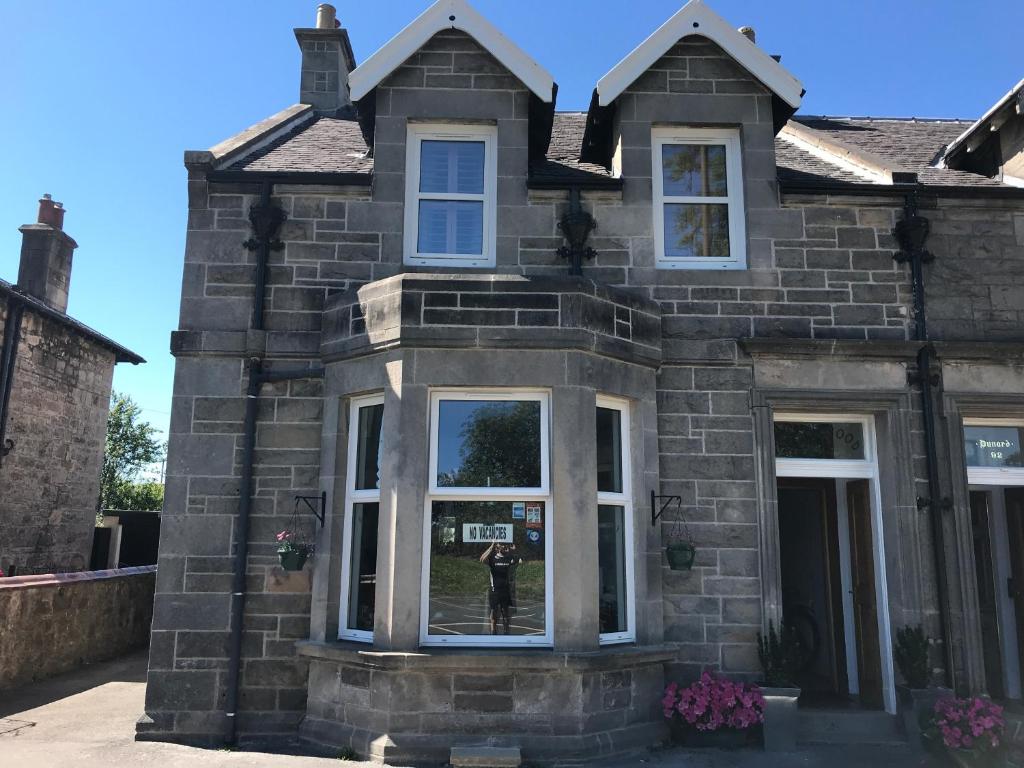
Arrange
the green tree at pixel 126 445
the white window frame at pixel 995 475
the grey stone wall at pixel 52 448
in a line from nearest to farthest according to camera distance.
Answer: the white window frame at pixel 995 475 < the grey stone wall at pixel 52 448 < the green tree at pixel 126 445

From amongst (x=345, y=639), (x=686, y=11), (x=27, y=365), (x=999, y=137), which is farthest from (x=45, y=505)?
(x=999, y=137)

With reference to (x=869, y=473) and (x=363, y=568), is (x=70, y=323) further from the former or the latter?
(x=869, y=473)

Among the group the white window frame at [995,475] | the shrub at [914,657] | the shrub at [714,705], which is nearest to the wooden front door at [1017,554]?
the white window frame at [995,475]

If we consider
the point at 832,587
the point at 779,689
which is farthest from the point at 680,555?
the point at 832,587

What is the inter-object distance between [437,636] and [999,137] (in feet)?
26.9

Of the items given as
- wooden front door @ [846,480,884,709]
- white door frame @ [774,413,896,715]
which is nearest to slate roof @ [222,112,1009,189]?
white door frame @ [774,413,896,715]

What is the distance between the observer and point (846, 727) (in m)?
7.13

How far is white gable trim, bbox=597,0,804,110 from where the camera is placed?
8039mm

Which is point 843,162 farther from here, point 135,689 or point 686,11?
point 135,689

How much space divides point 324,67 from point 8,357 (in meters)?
7.07

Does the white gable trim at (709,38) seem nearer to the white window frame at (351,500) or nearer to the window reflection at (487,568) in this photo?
the white window frame at (351,500)

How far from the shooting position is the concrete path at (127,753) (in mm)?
6184

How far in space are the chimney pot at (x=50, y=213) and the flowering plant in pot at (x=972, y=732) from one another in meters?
16.6

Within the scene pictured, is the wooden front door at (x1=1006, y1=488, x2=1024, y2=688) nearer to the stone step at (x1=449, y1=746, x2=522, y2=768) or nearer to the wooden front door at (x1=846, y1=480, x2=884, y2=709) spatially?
the wooden front door at (x1=846, y1=480, x2=884, y2=709)
